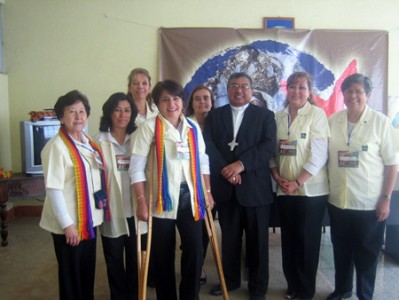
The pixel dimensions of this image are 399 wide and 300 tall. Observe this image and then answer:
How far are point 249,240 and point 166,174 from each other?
839 millimetres

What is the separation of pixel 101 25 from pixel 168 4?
0.87 meters

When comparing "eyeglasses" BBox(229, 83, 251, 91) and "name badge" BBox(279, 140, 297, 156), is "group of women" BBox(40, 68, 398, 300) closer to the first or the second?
"name badge" BBox(279, 140, 297, 156)

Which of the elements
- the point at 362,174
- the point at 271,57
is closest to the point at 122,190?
the point at 362,174

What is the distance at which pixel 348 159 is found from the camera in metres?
2.41

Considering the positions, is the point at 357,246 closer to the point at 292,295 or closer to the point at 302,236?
the point at 302,236

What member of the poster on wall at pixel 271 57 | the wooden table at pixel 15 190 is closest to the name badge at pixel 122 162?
the wooden table at pixel 15 190

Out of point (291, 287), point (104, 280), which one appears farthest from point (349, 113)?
point (104, 280)

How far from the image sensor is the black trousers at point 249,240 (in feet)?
8.38

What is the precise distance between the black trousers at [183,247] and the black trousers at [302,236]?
0.70 m

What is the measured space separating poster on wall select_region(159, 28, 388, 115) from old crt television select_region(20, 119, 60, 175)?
1514 mm

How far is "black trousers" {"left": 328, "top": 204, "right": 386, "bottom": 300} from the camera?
2414mm

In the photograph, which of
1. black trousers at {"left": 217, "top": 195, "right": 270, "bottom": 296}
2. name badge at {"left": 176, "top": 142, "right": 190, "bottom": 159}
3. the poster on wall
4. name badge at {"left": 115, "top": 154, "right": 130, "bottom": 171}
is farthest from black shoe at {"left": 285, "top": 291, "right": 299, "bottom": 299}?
the poster on wall

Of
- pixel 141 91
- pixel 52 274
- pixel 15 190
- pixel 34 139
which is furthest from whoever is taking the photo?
pixel 34 139

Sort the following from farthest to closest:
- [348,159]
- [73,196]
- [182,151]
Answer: [348,159]
[182,151]
[73,196]
